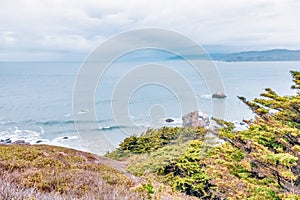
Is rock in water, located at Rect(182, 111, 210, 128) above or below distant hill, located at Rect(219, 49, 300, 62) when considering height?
below

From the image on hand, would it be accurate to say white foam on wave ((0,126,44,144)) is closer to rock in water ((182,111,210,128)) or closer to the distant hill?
rock in water ((182,111,210,128))

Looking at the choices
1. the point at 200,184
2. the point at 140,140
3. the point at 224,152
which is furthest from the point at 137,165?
the point at 140,140

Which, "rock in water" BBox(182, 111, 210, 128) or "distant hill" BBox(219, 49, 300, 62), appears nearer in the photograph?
"rock in water" BBox(182, 111, 210, 128)

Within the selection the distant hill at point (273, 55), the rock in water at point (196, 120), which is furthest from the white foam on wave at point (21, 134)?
the distant hill at point (273, 55)

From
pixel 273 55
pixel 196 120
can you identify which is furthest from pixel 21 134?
pixel 273 55

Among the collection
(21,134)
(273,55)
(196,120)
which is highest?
(273,55)

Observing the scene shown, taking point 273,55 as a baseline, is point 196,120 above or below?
below

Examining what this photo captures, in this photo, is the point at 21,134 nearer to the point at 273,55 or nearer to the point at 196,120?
the point at 196,120

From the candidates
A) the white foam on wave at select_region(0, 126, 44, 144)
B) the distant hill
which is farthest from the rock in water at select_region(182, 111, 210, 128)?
the distant hill

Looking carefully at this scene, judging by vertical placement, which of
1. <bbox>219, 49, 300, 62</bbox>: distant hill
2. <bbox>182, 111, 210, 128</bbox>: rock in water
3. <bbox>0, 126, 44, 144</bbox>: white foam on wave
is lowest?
<bbox>0, 126, 44, 144</bbox>: white foam on wave

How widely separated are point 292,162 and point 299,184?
5.13ft

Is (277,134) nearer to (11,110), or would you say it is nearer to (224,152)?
(224,152)

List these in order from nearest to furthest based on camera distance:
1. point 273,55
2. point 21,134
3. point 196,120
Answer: point 196,120, point 21,134, point 273,55

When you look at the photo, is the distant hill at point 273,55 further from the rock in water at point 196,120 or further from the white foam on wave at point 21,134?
the white foam on wave at point 21,134
